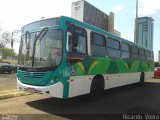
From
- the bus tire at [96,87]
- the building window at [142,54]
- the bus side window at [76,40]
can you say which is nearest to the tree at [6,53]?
the building window at [142,54]

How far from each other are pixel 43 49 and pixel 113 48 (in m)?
4.81

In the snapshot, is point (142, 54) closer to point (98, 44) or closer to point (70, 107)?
point (98, 44)

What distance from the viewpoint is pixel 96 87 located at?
35.2ft

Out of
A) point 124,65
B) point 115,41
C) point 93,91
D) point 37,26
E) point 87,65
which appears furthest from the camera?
point 124,65

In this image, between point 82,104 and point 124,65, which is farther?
point 124,65

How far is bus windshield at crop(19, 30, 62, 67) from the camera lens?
8.49 meters

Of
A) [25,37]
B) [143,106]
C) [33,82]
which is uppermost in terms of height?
[25,37]

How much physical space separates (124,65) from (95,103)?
4.64m

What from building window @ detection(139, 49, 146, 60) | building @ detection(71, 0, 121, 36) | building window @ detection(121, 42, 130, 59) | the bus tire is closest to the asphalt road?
the bus tire

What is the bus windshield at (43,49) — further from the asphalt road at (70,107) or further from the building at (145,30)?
the building at (145,30)

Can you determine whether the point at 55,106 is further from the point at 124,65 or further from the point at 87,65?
the point at 124,65

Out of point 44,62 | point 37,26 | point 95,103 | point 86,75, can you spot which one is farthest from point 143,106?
point 37,26

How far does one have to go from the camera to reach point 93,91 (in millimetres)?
10586

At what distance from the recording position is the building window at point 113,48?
12.0m
